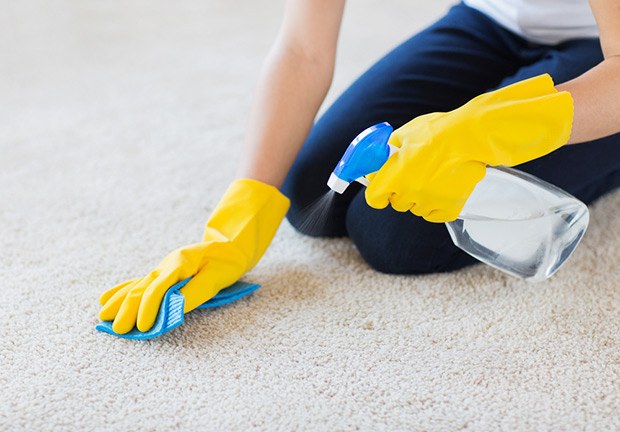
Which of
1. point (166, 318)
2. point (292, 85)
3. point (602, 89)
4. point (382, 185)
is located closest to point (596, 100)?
point (602, 89)

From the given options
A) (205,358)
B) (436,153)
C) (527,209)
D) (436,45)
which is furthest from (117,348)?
(436,45)

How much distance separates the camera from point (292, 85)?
4.12ft

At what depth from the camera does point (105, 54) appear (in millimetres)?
2150

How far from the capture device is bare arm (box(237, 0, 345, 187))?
1.23m

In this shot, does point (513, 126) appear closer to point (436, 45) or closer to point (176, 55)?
point (436, 45)

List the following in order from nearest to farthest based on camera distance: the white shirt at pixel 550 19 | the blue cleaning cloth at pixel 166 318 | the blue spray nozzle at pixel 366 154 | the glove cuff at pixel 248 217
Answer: the blue spray nozzle at pixel 366 154
the blue cleaning cloth at pixel 166 318
the glove cuff at pixel 248 217
the white shirt at pixel 550 19

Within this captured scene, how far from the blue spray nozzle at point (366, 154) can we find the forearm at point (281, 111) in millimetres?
314

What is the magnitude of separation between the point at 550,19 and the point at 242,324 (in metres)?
0.70

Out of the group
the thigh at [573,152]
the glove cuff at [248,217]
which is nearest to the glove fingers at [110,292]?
the glove cuff at [248,217]

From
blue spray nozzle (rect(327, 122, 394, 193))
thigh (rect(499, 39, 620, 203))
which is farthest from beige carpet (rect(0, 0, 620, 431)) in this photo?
blue spray nozzle (rect(327, 122, 394, 193))

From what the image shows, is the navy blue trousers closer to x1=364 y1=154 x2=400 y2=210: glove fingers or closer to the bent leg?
the bent leg

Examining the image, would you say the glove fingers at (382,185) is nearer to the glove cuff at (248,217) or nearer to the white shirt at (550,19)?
the glove cuff at (248,217)

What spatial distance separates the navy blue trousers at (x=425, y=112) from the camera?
1181mm

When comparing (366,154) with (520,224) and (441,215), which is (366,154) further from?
(520,224)
